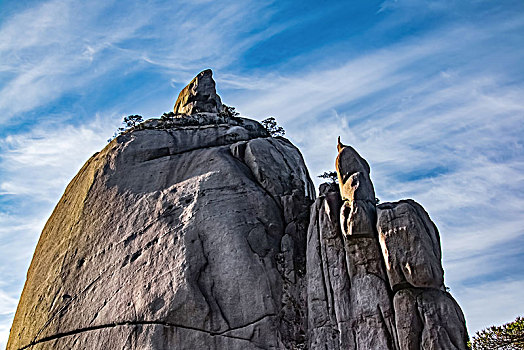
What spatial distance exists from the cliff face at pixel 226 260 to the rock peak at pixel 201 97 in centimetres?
807

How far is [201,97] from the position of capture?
46719mm

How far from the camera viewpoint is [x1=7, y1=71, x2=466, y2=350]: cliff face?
92.2 feet

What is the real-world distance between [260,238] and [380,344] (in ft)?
29.1

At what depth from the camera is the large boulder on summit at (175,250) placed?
96.7ft

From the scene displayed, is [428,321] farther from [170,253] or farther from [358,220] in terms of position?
[170,253]

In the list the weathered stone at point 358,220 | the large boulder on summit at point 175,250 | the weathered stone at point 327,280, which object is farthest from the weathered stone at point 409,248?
the large boulder on summit at point 175,250

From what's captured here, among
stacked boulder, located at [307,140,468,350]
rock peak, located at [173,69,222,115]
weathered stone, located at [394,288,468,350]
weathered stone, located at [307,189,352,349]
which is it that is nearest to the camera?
weathered stone, located at [394,288,468,350]

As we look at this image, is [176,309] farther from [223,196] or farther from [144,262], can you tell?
[223,196]

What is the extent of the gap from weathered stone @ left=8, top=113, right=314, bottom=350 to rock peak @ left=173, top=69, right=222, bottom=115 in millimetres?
7574

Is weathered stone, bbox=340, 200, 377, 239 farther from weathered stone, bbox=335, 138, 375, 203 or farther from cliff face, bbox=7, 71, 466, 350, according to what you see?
weathered stone, bbox=335, 138, 375, 203

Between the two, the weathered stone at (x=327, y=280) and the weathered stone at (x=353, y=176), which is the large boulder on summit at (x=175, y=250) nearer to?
the weathered stone at (x=327, y=280)

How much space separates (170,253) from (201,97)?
60.9 feet

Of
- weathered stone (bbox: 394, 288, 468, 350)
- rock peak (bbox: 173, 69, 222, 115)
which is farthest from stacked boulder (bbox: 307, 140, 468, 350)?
rock peak (bbox: 173, 69, 222, 115)

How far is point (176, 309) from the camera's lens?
2900cm
